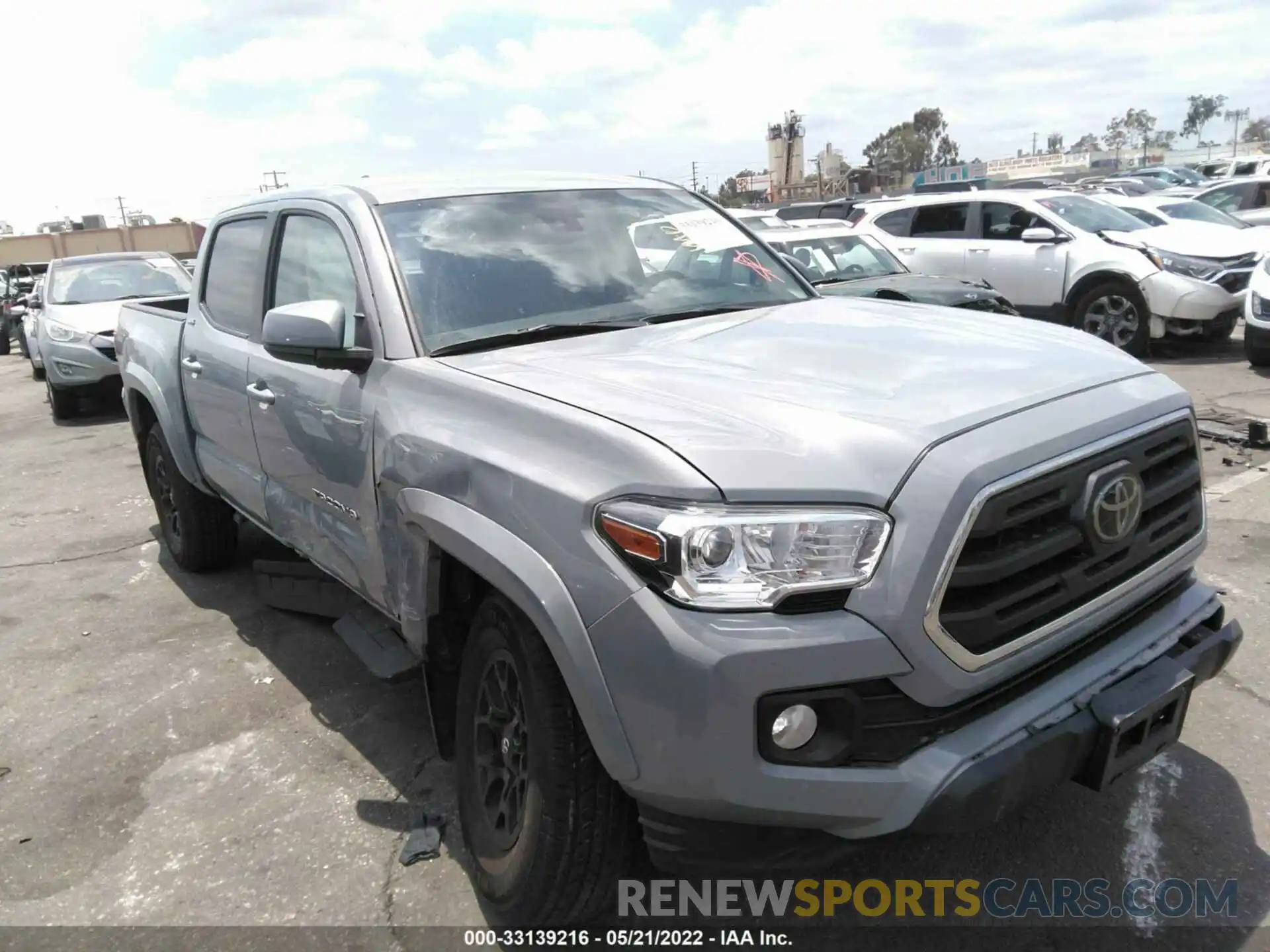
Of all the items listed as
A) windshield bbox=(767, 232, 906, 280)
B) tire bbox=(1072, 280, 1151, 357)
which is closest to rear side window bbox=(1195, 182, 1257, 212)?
tire bbox=(1072, 280, 1151, 357)

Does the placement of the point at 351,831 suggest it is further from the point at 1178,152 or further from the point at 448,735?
the point at 1178,152

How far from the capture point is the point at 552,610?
6.89 ft

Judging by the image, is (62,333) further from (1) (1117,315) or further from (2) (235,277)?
(1) (1117,315)

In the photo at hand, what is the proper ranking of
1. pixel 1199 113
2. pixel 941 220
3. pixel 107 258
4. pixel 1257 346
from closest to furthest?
pixel 1257 346 < pixel 941 220 < pixel 107 258 < pixel 1199 113

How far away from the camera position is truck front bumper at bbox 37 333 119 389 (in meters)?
10.6

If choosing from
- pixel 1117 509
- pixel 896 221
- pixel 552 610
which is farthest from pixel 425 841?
pixel 896 221

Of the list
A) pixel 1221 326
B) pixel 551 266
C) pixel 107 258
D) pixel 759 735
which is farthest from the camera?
pixel 107 258

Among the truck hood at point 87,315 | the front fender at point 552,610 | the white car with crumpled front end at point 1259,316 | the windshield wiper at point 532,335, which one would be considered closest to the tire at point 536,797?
the front fender at point 552,610

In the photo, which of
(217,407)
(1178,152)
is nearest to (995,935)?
(217,407)

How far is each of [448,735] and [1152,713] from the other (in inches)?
71.7

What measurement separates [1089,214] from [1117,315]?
1.49 m

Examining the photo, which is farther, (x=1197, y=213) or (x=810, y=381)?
(x=1197, y=213)

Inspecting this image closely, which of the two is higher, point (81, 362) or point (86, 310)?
point (86, 310)

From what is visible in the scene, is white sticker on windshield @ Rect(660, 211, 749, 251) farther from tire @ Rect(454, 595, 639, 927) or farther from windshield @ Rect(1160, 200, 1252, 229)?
windshield @ Rect(1160, 200, 1252, 229)
